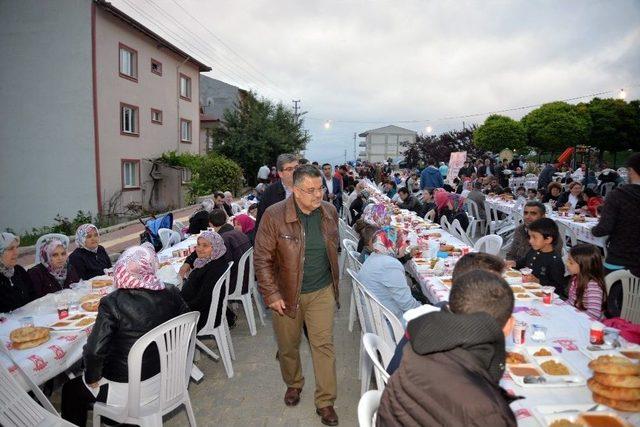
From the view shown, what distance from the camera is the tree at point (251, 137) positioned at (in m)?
25.8

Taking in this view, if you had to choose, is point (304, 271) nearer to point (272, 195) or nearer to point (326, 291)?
point (326, 291)

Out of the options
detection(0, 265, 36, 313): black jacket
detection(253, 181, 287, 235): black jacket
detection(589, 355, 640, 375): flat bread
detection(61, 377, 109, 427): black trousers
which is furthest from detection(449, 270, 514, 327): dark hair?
detection(0, 265, 36, 313): black jacket

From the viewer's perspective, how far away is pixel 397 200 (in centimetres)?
1236

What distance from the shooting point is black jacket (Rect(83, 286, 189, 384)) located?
274 cm

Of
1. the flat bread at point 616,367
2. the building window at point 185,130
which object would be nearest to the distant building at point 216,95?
the building window at point 185,130

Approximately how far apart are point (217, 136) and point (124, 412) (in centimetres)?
2522

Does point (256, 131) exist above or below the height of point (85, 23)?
below

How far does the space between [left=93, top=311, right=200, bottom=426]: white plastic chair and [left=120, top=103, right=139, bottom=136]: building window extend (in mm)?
17901

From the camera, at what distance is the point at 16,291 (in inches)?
158

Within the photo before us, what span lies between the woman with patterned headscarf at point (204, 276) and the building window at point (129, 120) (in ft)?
54.3

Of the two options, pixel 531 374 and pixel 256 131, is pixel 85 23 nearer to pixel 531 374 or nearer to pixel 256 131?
pixel 256 131

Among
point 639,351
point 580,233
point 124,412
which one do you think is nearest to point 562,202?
point 580,233

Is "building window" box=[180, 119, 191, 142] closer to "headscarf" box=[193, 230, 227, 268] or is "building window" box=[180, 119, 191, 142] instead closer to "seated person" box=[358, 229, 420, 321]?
"headscarf" box=[193, 230, 227, 268]

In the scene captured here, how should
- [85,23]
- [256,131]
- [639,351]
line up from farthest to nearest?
[256,131], [85,23], [639,351]
